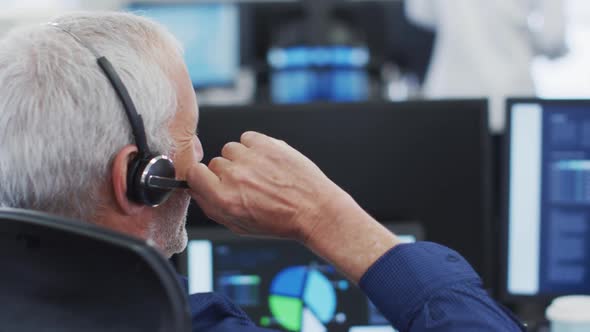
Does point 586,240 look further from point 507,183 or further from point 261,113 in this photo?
point 261,113

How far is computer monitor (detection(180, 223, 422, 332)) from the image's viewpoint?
1.47 meters

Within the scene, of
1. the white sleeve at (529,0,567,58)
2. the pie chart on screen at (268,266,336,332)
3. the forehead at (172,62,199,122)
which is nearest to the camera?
the forehead at (172,62,199,122)

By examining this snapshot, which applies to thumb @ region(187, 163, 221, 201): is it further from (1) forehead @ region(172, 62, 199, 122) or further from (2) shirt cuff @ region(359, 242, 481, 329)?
(2) shirt cuff @ region(359, 242, 481, 329)

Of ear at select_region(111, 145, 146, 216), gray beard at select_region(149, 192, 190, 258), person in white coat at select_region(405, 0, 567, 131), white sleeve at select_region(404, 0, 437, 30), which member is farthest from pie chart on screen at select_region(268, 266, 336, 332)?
white sleeve at select_region(404, 0, 437, 30)

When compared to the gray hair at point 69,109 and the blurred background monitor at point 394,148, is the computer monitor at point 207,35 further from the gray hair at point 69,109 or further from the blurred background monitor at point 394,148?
the gray hair at point 69,109

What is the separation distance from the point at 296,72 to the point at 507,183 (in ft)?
7.46

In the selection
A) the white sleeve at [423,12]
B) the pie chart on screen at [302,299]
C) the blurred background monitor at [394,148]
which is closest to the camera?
the pie chart on screen at [302,299]

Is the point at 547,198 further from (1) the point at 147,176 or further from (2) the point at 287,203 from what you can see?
(1) the point at 147,176

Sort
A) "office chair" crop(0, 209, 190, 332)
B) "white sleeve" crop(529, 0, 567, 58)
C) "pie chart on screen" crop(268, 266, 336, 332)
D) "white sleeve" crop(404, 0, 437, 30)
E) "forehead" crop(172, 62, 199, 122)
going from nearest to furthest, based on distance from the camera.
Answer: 1. "office chair" crop(0, 209, 190, 332)
2. "forehead" crop(172, 62, 199, 122)
3. "pie chart on screen" crop(268, 266, 336, 332)
4. "white sleeve" crop(529, 0, 567, 58)
5. "white sleeve" crop(404, 0, 437, 30)

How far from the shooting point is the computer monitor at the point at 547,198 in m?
1.52

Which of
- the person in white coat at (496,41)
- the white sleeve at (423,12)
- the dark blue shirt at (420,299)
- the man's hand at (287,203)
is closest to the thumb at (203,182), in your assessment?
the man's hand at (287,203)

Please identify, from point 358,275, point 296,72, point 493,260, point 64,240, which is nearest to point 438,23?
point 296,72

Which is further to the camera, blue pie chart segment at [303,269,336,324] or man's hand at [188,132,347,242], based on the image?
blue pie chart segment at [303,269,336,324]

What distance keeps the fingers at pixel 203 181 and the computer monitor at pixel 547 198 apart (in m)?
0.70
